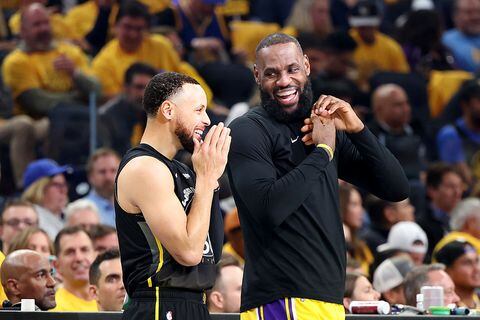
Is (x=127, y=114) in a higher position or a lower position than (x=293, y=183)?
lower

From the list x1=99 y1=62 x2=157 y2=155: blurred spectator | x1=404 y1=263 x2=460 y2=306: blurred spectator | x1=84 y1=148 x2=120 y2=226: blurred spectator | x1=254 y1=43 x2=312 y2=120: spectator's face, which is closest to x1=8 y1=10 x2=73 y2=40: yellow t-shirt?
x1=99 y1=62 x2=157 y2=155: blurred spectator

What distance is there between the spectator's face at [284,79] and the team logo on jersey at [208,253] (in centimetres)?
67

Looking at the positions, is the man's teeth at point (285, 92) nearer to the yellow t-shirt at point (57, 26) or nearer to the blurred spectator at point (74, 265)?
the blurred spectator at point (74, 265)

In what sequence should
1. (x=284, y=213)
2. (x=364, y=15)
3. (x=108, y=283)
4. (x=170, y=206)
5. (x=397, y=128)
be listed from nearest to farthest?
(x=170, y=206) < (x=284, y=213) < (x=108, y=283) < (x=397, y=128) < (x=364, y=15)

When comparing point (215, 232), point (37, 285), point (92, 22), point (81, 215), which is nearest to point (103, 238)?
point (81, 215)

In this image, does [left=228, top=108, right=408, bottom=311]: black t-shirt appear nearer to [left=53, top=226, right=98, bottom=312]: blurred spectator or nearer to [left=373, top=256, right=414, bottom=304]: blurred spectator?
[left=53, top=226, right=98, bottom=312]: blurred spectator

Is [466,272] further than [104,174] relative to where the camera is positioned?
No

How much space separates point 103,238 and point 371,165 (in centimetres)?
381

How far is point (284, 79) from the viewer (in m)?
5.19

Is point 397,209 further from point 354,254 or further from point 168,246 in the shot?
point 168,246

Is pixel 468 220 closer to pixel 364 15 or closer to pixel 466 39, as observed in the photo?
pixel 364 15

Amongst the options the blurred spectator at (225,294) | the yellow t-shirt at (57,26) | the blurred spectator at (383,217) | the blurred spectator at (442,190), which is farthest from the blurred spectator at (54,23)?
the blurred spectator at (225,294)

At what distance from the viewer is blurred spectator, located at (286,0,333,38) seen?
45.2 ft

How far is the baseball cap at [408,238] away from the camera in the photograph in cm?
970
